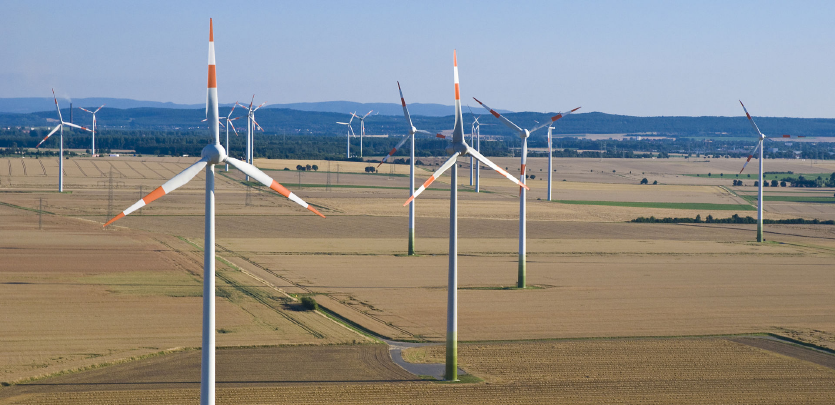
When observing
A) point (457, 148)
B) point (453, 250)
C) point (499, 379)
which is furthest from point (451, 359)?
point (457, 148)

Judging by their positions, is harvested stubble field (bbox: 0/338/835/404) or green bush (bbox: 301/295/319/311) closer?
harvested stubble field (bbox: 0/338/835/404)

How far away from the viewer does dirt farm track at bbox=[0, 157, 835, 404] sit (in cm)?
2817

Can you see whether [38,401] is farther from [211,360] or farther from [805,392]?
[805,392]

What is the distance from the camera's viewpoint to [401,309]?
132ft

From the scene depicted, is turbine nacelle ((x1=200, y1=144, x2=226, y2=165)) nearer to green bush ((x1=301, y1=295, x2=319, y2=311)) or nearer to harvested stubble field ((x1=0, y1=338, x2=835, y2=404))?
harvested stubble field ((x1=0, y1=338, x2=835, y2=404))

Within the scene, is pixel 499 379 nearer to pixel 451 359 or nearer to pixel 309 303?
pixel 451 359

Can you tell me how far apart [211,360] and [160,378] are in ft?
27.9

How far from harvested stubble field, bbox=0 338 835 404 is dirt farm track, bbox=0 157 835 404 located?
11 cm

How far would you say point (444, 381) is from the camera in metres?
28.8

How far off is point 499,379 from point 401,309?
11678 mm

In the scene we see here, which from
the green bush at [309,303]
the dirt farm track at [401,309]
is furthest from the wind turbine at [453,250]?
the green bush at [309,303]

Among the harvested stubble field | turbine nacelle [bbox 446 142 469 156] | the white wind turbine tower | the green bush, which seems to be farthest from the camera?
the green bush

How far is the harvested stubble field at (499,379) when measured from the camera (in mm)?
26609

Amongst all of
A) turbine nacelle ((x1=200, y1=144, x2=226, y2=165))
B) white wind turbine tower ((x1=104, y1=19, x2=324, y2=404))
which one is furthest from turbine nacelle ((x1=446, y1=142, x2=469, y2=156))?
turbine nacelle ((x1=200, y1=144, x2=226, y2=165))
